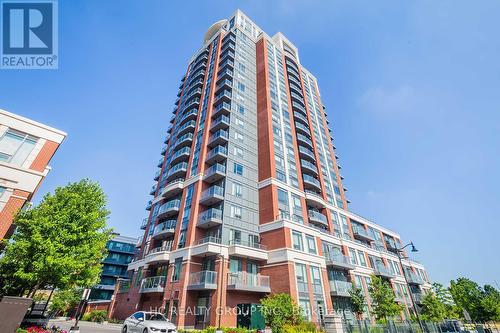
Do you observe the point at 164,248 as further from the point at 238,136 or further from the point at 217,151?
the point at 238,136

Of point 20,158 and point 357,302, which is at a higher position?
point 20,158

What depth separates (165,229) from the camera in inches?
1351

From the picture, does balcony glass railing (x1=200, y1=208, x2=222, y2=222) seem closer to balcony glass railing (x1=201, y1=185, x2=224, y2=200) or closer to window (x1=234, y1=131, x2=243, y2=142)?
balcony glass railing (x1=201, y1=185, x2=224, y2=200)

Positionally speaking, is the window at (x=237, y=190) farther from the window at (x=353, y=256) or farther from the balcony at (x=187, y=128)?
the window at (x=353, y=256)

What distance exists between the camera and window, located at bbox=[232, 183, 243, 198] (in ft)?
111

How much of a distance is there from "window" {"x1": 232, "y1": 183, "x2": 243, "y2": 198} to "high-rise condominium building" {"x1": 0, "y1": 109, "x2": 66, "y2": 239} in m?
19.7

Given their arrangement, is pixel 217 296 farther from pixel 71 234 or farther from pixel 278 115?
pixel 278 115

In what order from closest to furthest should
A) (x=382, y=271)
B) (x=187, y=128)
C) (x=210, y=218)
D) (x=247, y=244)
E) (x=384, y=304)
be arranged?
(x=210, y=218), (x=247, y=244), (x=384, y=304), (x=187, y=128), (x=382, y=271)

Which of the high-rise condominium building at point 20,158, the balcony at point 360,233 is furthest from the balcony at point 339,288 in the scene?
the high-rise condominium building at point 20,158

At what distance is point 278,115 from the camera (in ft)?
147

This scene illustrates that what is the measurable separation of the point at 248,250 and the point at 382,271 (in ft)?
91.1

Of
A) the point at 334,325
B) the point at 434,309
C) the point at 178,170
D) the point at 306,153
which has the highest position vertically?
the point at 306,153

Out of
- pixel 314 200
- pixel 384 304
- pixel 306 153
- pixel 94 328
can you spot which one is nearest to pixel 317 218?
pixel 314 200

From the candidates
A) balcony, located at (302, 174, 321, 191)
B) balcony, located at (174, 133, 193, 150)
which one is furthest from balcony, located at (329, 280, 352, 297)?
balcony, located at (174, 133, 193, 150)
